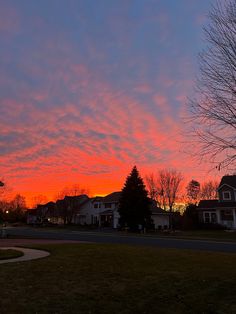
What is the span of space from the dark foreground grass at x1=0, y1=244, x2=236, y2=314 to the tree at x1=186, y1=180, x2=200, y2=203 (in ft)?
267

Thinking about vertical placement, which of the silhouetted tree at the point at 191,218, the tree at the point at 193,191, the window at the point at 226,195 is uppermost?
the tree at the point at 193,191

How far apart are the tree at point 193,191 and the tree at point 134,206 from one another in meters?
45.6

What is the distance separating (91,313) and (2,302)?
2.04 metres

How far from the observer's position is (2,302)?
7.65 meters

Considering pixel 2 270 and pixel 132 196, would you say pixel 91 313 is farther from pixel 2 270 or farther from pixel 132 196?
pixel 132 196

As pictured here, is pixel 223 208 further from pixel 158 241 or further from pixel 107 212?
pixel 158 241

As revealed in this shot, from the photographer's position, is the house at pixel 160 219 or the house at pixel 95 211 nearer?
the house at pixel 160 219

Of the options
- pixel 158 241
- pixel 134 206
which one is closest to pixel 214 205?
pixel 134 206

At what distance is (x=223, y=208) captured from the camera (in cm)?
5150

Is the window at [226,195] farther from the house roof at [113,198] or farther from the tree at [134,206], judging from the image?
the house roof at [113,198]

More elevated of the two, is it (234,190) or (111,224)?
(234,190)

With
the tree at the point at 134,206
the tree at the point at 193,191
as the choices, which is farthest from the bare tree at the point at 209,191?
the tree at the point at 134,206

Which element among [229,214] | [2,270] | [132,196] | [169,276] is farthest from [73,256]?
[229,214]

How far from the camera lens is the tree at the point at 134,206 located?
48.3m
